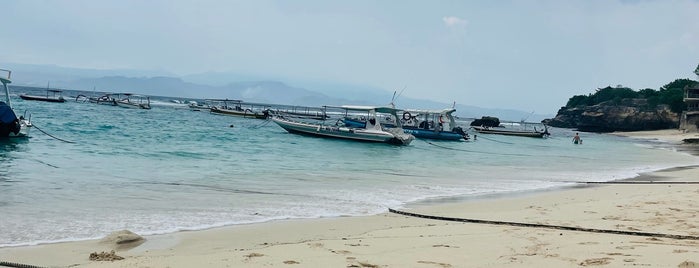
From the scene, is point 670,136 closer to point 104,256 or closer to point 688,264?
→ point 688,264

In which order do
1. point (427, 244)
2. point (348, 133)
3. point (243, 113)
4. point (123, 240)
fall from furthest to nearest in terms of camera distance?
point (243, 113), point (348, 133), point (123, 240), point (427, 244)

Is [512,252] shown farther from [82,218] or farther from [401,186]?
[401,186]

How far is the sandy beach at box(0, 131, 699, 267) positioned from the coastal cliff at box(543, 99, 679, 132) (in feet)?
302

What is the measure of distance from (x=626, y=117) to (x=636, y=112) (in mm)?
1679

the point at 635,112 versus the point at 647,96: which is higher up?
the point at 647,96

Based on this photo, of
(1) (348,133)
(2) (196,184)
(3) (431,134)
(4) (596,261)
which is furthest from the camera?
(3) (431,134)

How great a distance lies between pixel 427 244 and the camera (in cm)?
795

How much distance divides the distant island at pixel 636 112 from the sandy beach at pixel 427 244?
90.9 m

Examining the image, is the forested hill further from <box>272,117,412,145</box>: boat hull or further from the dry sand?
<box>272,117,412,145</box>: boat hull

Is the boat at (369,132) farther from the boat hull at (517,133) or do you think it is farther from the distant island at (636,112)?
the distant island at (636,112)

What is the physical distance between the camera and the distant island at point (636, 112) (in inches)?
3691

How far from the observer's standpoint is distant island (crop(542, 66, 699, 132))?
93.8 metres

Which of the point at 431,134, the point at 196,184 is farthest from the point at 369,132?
the point at 196,184

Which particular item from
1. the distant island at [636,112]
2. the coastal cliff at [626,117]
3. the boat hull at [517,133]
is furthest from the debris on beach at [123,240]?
the coastal cliff at [626,117]
